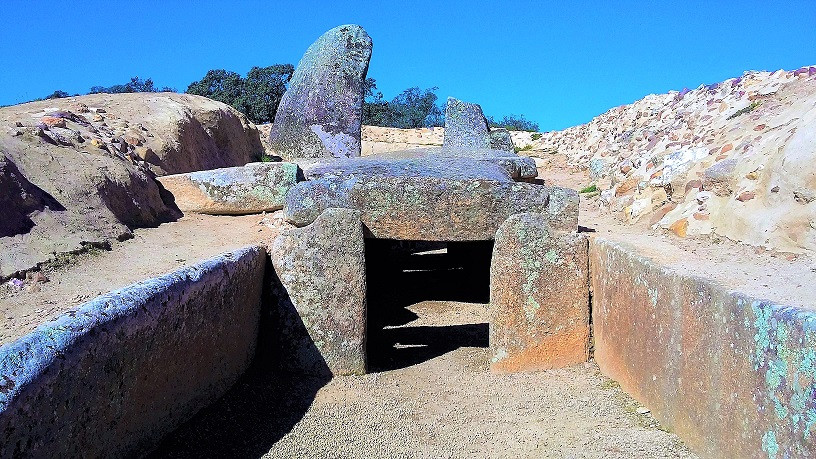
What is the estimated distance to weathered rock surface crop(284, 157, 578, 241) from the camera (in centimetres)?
462

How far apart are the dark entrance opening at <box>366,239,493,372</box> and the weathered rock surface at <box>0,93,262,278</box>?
201 centimetres

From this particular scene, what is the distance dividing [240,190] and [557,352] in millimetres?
2630

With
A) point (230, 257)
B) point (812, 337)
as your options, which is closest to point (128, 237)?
point (230, 257)

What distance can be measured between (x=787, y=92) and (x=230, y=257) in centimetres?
529

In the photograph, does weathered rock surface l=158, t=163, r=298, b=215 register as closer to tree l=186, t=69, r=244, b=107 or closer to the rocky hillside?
the rocky hillside

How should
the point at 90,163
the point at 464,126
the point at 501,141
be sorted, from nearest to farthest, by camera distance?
the point at 90,163, the point at 464,126, the point at 501,141

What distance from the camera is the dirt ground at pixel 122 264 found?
9.57 feet

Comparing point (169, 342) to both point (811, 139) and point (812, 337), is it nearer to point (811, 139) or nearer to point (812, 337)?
point (812, 337)

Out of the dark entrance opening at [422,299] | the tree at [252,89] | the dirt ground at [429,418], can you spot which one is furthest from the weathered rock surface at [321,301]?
the tree at [252,89]

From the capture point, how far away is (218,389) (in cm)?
361

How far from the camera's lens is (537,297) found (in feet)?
15.0

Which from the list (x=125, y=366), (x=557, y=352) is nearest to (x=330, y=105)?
(x=557, y=352)

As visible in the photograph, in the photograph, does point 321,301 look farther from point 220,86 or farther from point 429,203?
point 220,86

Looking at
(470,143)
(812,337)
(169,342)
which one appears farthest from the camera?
(470,143)
